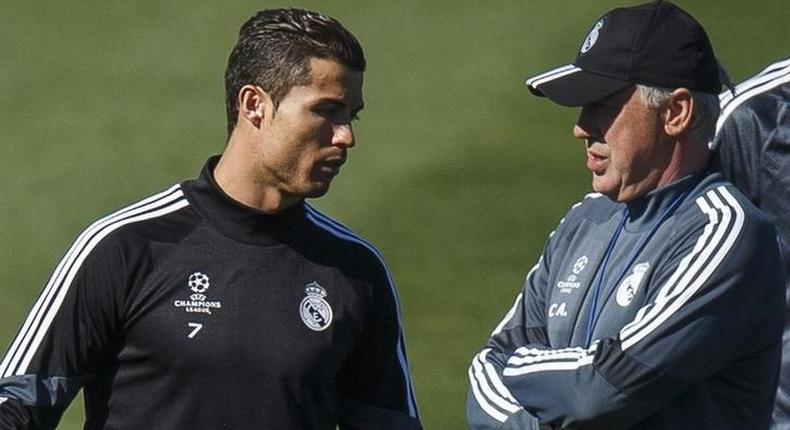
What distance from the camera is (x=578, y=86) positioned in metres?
4.12

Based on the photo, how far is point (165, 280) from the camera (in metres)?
4.13

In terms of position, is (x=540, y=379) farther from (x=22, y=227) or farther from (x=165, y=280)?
(x=22, y=227)

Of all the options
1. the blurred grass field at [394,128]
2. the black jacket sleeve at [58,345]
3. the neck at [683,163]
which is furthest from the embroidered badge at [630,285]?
the blurred grass field at [394,128]

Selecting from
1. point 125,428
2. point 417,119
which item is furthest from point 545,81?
point 417,119

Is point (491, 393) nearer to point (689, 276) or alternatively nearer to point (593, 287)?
point (593, 287)

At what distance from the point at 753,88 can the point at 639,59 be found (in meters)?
0.51

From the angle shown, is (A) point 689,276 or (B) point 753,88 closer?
(A) point 689,276

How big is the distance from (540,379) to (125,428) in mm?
789

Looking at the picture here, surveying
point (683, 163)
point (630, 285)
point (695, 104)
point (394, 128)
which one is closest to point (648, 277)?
point (630, 285)

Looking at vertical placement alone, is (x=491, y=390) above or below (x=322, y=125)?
below

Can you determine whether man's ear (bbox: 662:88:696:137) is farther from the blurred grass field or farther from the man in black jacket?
the blurred grass field

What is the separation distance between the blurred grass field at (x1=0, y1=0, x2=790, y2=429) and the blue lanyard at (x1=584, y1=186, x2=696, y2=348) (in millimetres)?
2794

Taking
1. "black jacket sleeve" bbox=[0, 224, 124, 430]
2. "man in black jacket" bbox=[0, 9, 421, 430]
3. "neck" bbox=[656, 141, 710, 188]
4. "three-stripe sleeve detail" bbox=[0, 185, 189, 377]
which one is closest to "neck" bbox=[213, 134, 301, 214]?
"man in black jacket" bbox=[0, 9, 421, 430]

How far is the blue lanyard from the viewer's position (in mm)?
4027
